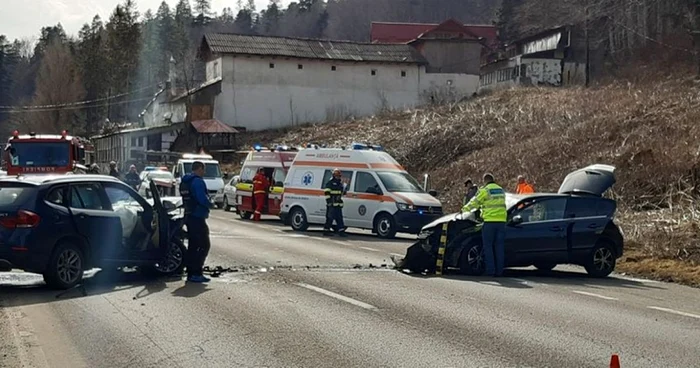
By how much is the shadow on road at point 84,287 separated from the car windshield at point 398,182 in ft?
34.9

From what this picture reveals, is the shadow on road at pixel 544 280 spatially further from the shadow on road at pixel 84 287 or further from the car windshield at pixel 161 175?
the car windshield at pixel 161 175

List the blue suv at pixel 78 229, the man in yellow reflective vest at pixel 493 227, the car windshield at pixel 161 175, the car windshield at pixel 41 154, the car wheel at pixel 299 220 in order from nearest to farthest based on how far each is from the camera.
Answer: the blue suv at pixel 78 229, the man in yellow reflective vest at pixel 493 227, the car wheel at pixel 299 220, the car windshield at pixel 41 154, the car windshield at pixel 161 175

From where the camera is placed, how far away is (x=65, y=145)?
2964cm

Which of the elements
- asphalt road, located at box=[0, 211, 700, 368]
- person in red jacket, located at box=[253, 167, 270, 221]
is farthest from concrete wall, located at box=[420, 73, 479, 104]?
asphalt road, located at box=[0, 211, 700, 368]

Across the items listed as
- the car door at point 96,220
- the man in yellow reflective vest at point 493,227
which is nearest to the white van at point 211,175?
the man in yellow reflective vest at point 493,227

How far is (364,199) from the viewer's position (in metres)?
24.8

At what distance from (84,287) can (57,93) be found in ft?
290

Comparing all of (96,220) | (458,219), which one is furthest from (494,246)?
(96,220)

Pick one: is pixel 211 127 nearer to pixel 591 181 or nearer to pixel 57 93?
pixel 57 93

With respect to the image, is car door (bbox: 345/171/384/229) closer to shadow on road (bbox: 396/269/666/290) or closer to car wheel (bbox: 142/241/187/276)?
shadow on road (bbox: 396/269/666/290)

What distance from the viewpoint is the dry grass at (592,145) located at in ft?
68.0

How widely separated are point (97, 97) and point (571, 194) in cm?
8930

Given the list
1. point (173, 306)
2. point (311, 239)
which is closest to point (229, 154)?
point (311, 239)

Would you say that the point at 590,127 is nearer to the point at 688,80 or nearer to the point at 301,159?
the point at 688,80
